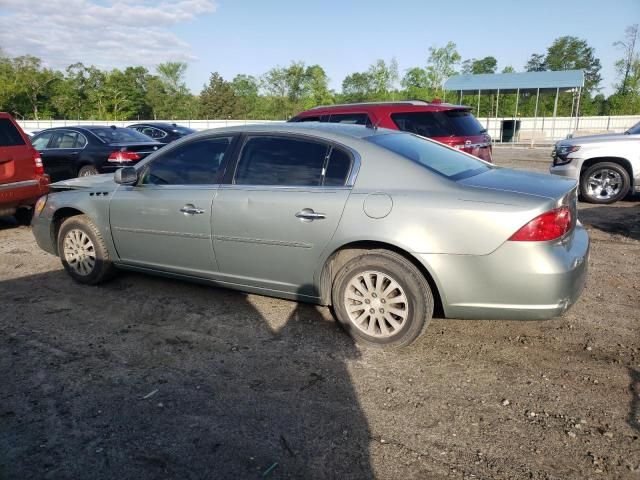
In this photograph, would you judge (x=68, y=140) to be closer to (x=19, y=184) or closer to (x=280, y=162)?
(x=19, y=184)

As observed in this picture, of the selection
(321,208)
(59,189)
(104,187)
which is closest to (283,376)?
(321,208)

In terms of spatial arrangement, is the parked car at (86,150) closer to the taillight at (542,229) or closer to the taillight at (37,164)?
the taillight at (37,164)

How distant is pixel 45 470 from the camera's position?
242 cm

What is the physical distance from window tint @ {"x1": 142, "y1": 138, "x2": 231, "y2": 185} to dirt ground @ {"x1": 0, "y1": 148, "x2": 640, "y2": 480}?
112cm

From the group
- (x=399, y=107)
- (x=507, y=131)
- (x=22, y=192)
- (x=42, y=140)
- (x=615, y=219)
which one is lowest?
(x=507, y=131)

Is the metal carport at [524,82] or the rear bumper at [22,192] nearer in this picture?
the rear bumper at [22,192]

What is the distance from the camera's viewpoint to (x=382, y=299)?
3564mm

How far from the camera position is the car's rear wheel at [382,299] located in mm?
3426

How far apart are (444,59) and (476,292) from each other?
5980 centimetres

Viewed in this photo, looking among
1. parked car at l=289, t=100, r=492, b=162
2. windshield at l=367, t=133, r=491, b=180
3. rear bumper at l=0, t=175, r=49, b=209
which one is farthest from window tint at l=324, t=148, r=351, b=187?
rear bumper at l=0, t=175, r=49, b=209

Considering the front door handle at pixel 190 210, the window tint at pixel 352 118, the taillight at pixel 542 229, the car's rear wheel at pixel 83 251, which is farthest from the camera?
the window tint at pixel 352 118


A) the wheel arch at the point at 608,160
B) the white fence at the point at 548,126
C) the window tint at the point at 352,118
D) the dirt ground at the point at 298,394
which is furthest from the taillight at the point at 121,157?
the white fence at the point at 548,126

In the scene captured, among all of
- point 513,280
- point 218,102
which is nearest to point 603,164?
point 513,280

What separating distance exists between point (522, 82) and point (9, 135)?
91.9 ft
